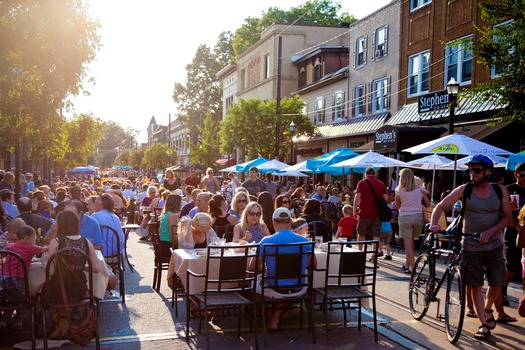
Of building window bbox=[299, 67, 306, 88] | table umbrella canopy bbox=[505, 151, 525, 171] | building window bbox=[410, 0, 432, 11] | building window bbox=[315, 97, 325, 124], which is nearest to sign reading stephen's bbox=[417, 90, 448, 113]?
building window bbox=[410, 0, 432, 11]

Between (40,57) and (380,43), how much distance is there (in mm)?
22046

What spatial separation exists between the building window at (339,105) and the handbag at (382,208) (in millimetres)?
23797

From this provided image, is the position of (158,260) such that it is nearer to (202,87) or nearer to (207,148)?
(207,148)

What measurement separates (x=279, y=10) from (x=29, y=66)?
175 ft

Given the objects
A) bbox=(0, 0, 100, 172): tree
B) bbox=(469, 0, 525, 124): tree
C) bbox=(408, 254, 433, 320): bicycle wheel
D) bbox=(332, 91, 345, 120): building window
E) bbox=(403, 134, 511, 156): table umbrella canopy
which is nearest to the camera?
bbox=(408, 254, 433, 320): bicycle wheel

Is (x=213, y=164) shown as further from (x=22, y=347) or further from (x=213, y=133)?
(x=22, y=347)

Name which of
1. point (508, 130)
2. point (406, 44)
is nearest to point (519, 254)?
point (508, 130)

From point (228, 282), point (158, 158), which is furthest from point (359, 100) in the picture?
point (158, 158)

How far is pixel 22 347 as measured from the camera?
6219 millimetres

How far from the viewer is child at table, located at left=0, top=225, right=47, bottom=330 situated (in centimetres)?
608

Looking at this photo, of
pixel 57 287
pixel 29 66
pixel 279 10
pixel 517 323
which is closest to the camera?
pixel 57 287

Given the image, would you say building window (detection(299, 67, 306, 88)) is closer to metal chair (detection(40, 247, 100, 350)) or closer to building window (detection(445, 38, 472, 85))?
building window (detection(445, 38, 472, 85))

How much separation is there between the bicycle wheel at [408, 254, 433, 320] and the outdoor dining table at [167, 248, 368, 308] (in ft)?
2.12

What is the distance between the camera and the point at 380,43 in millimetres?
31172
